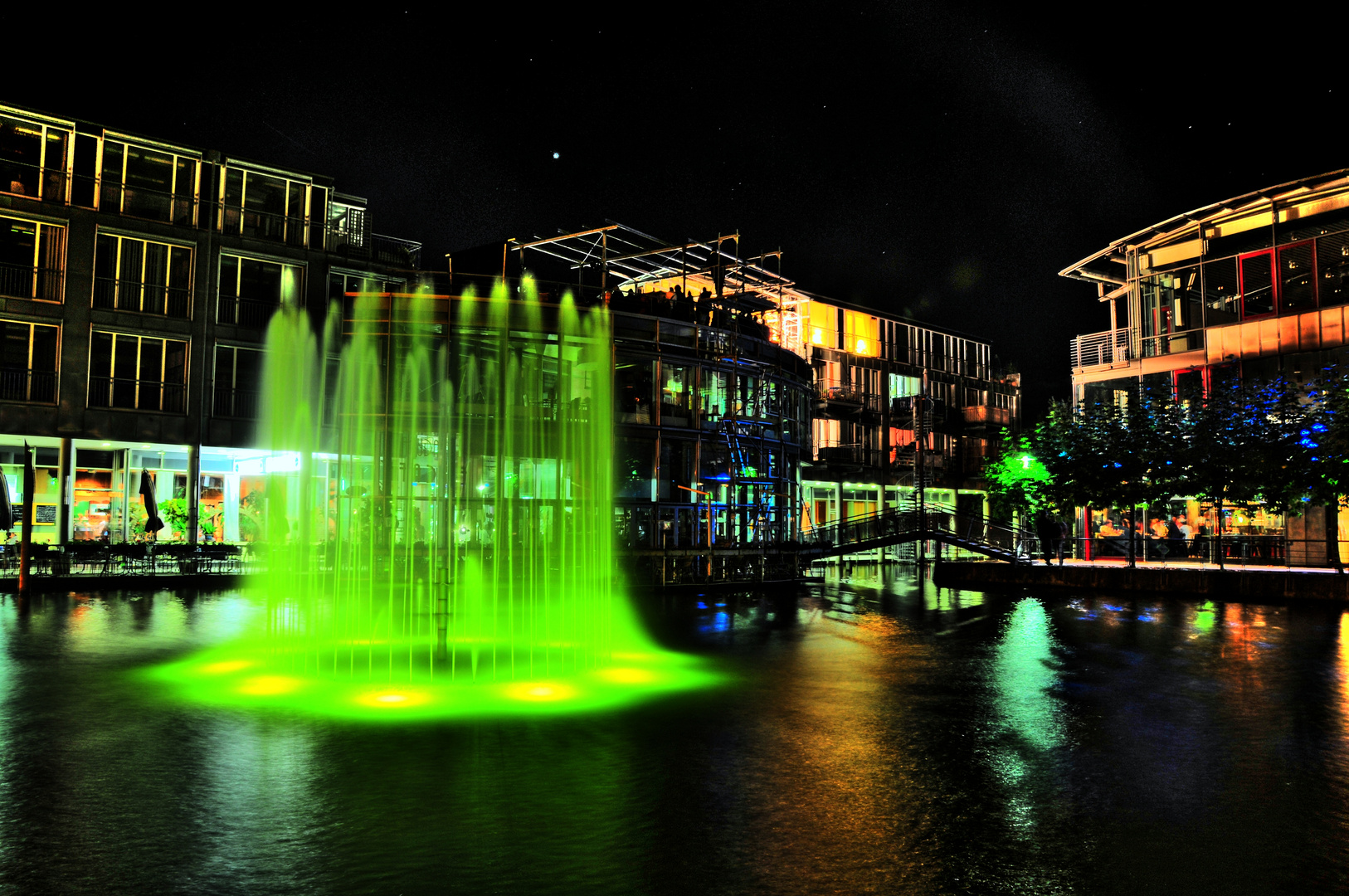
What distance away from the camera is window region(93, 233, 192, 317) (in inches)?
1335

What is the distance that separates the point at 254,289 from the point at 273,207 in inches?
139

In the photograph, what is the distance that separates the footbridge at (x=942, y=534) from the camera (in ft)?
123

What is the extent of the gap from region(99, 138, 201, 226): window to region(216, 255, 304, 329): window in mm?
2195

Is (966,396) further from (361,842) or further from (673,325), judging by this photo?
(361,842)

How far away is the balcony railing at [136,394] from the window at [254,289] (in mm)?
3295

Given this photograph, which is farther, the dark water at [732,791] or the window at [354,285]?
the window at [354,285]

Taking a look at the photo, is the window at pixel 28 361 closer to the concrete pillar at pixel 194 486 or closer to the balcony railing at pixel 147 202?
the concrete pillar at pixel 194 486

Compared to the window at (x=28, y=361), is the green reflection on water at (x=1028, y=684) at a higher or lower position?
lower

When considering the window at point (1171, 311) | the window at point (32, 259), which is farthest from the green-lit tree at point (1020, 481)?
the window at point (32, 259)

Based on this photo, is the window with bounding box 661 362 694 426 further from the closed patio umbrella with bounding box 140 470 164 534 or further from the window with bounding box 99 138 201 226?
→ the window with bounding box 99 138 201 226

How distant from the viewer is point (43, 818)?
6391 millimetres

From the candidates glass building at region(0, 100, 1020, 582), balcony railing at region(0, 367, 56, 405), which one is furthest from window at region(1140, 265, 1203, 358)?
balcony railing at region(0, 367, 56, 405)

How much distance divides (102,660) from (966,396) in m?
57.3

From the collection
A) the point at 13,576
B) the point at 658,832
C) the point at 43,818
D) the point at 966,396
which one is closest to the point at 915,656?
the point at 658,832
